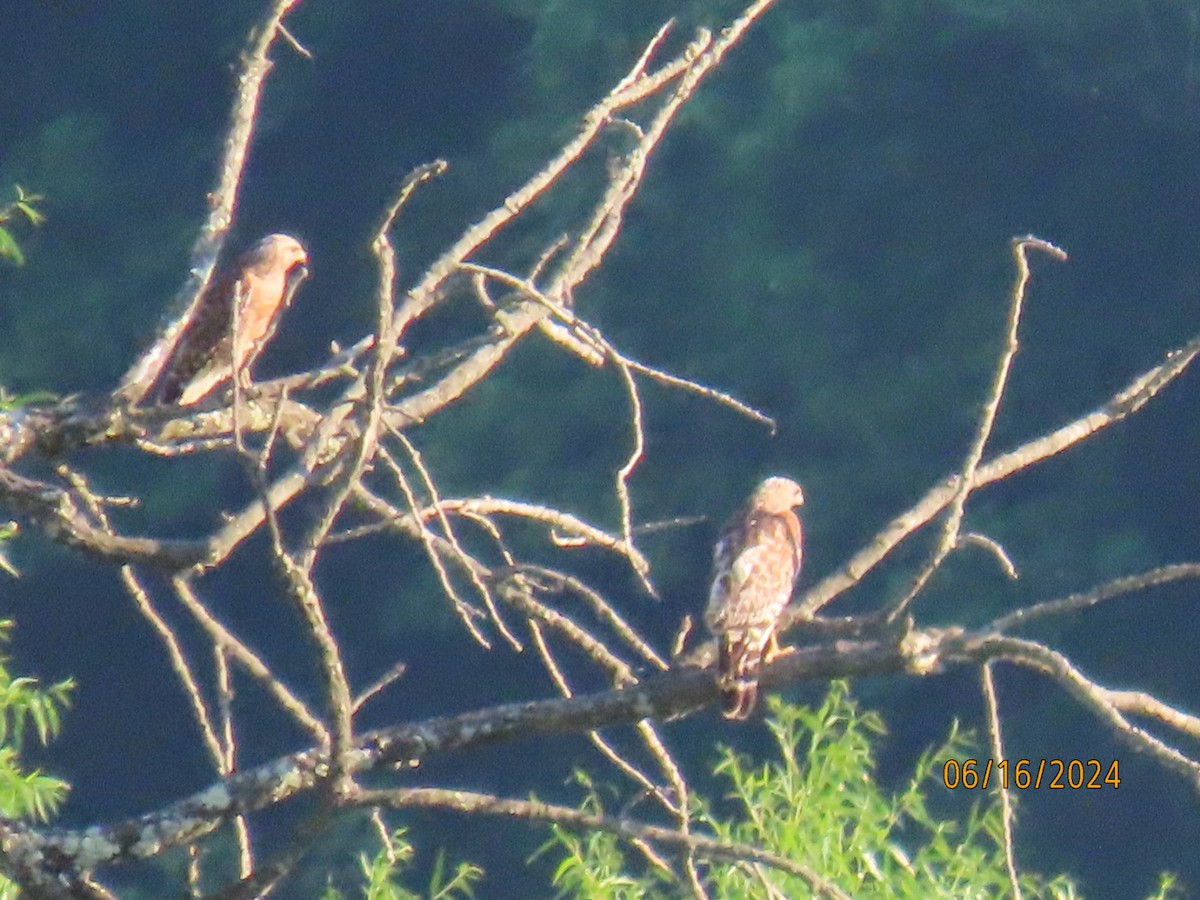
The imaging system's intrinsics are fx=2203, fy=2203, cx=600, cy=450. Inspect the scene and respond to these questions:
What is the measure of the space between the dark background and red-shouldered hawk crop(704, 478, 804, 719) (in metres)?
3.98

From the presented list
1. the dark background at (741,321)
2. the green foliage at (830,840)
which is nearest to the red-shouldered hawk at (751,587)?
the green foliage at (830,840)

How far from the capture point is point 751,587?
3.99 m

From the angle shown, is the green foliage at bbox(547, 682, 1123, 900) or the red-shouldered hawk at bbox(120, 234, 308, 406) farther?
the red-shouldered hawk at bbox(120, 234, 308, 406)

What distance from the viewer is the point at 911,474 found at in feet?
29.8

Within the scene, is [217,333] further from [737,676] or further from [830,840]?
[737,676]

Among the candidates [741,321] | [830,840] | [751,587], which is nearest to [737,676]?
[751,587]

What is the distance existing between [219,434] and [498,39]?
24.7ft

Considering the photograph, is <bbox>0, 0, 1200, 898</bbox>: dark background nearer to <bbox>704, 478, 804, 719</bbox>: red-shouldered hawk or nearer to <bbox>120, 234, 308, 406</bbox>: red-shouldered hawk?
<bbox>120, 234, 308, 406</bbox>: red-shouldered hawk

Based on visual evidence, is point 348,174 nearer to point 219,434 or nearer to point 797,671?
point 219,434

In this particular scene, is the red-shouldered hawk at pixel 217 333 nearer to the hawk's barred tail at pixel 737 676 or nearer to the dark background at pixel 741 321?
the hawk's barred tail at pixel 737 676

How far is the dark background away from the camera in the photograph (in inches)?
345

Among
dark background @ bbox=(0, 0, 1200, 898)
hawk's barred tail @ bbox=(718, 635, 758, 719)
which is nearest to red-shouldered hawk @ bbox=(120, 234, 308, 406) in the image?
hawk's barred tail @ bbox=(718, 635, 758, 719)

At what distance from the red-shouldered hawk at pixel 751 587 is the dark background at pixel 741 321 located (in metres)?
3.98

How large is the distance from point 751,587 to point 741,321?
5.83 meters
